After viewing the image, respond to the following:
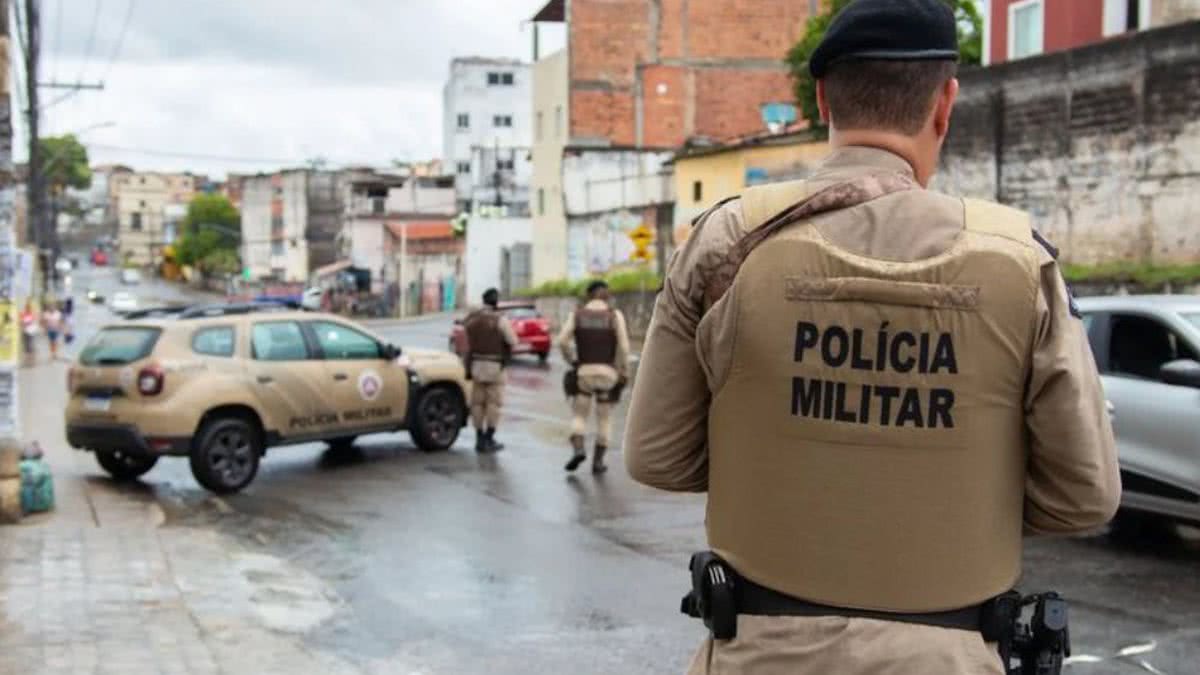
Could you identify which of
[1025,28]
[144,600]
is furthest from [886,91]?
[1025,28]

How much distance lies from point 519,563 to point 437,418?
6258 mm

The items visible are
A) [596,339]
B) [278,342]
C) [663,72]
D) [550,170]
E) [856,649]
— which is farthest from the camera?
[550,170]

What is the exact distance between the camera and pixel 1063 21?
29.9 m

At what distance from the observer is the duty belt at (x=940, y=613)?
2299 mm

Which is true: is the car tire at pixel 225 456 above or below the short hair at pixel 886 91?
below

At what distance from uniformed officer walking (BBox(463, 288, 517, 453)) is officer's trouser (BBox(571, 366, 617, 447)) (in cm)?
195

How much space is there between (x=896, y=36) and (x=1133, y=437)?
7.57m

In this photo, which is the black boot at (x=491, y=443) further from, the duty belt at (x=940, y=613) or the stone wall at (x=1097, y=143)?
the stone wall at (x=1097, y=143)

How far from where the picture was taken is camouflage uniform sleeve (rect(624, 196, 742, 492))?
243cm

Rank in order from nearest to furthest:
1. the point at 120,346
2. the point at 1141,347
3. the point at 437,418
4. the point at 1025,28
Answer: the point at 1141,347
the point at 120,346
the point at 437,418
the point at 1025,28

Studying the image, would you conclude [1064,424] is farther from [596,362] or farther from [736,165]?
[736,165]

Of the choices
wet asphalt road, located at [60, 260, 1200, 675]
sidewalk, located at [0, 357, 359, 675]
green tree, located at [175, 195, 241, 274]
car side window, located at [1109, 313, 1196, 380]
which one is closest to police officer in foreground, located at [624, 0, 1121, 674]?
wet asphalt road, located at [60, 260, 1200, 675]

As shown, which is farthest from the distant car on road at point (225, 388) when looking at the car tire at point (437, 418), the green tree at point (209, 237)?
the green tree at point (209, 237)

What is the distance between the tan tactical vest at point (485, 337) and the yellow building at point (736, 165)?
1880 cm
